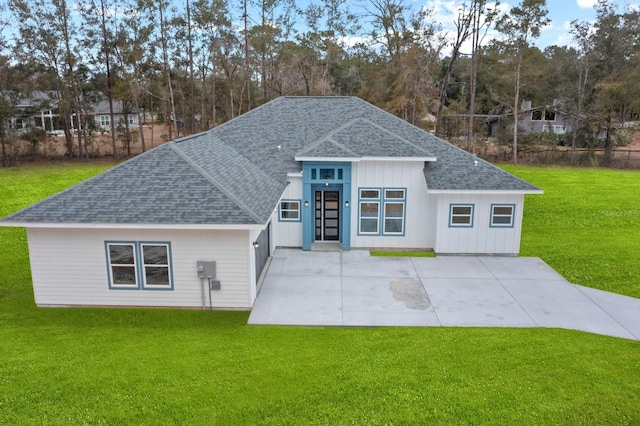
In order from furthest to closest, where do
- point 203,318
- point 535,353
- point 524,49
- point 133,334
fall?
point 524,49
point 203,318
point 133,334
point 535,353

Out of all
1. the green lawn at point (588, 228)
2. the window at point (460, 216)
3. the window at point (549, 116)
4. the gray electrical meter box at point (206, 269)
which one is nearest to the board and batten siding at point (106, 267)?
the gray electrical meter box at point (206, 269)

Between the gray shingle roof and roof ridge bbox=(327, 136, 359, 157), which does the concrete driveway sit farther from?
roof ridge bbox=(327, 136, 359, 157)

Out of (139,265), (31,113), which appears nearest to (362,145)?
(139,265)

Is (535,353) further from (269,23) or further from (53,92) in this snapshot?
(53,92)

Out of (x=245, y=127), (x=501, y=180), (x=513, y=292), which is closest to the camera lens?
(x=513, y=292)

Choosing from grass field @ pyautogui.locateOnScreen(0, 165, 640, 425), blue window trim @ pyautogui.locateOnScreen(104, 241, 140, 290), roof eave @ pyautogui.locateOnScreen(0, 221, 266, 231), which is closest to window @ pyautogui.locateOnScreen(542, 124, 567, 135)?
grass field @ pyautogui.locateOnScreen(0, 165, 640, 425)

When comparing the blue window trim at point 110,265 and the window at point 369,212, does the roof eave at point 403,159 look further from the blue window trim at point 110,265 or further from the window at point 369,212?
→ the blue window trim at point 110,265

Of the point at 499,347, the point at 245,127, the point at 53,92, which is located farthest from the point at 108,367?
the point at 53,92
